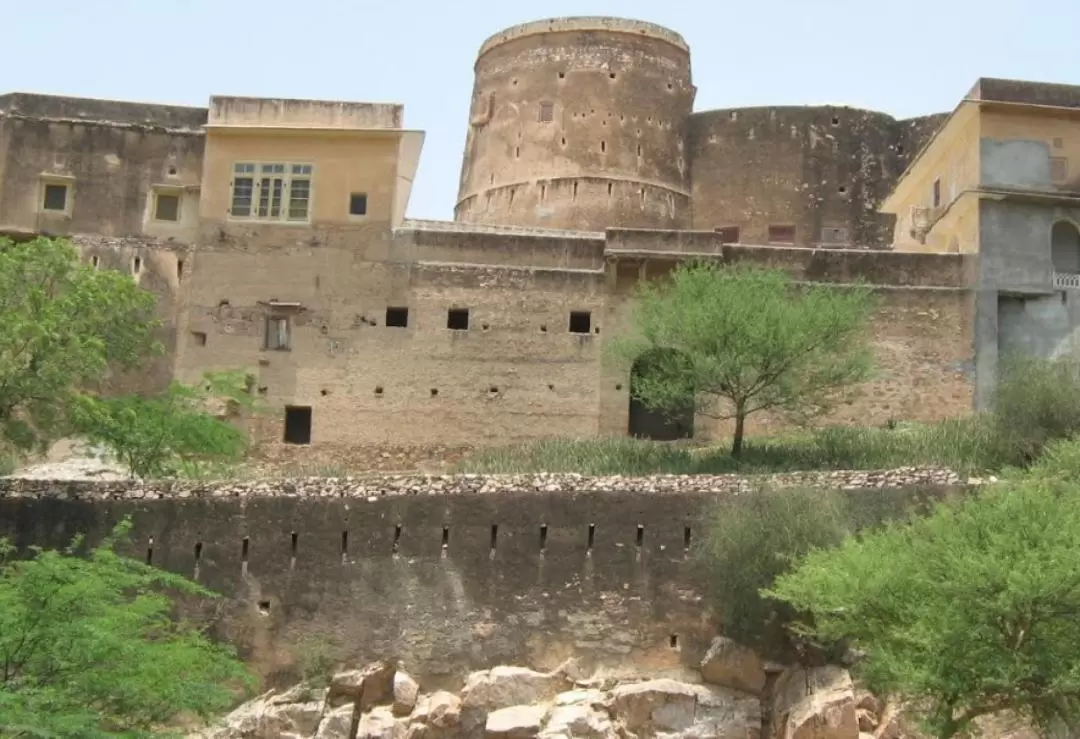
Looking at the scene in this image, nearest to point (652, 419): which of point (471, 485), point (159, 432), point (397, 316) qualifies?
point (397, 316)

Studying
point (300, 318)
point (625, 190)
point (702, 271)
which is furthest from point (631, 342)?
point (625, 190)

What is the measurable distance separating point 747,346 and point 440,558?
693 cm

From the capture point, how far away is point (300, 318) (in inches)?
1214

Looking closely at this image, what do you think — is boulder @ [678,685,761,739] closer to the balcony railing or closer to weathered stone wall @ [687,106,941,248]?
the balcony railing

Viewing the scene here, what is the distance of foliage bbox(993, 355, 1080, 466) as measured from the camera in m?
25.7

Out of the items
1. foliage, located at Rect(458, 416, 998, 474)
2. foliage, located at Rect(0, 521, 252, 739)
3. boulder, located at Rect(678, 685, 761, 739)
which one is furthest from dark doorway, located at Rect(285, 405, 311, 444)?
boulder, located at Rect(678, 685, 761, 739)

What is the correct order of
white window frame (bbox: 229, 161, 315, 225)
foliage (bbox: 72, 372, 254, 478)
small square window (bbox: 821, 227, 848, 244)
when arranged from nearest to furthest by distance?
foliage (bbox: 72, 372, 254, 478)
white window frame (bbox: 229, 161, 315, 225)
small square window (bbox: 821, 227, 848, 244)

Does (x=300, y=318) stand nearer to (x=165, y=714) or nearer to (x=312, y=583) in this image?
(x=312, y=583)

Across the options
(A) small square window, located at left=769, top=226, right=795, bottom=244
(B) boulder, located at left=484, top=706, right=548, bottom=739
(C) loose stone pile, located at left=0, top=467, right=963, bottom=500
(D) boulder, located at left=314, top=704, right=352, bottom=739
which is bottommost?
(D) boulder, located at left=314, top=704, right=352, bottom=739

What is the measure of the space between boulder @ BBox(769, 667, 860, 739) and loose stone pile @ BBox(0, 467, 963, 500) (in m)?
2.90

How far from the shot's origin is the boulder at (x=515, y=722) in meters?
20.6

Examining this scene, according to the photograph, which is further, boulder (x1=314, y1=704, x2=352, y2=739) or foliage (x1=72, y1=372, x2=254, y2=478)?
foliage (x1=72, y1=372, x2=254, y2=478)

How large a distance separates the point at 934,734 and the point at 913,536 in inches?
88.9

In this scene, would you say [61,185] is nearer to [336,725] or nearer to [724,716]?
[336,725]
